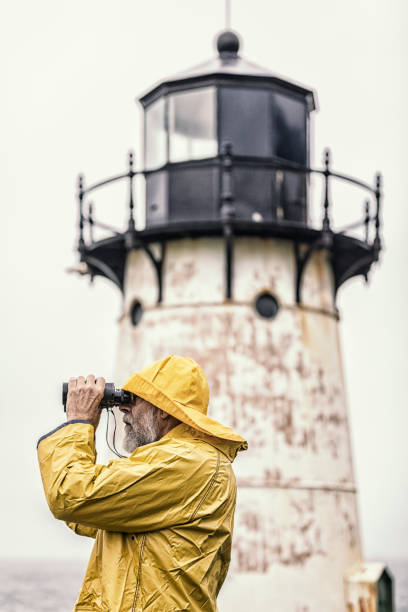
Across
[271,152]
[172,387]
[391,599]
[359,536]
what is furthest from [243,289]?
[172,387]

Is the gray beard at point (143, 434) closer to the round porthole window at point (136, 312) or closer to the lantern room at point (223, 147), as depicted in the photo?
the lantern room at point (223, 147)

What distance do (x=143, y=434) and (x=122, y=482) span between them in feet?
1.37

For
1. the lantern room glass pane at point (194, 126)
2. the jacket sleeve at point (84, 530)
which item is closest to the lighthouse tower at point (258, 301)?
the lantern room glass pane at point (194, 126)

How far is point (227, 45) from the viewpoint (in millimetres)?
15547

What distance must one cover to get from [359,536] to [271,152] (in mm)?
5233

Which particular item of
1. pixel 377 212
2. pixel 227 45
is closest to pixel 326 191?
pixel 377 212

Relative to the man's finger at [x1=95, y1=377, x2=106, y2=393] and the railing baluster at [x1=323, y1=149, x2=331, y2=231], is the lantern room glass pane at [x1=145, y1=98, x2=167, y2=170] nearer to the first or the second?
the railing baluster at [x1=323, y1=149, x2=331, y2=231]

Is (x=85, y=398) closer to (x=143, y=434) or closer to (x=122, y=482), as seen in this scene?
(x=143, y=434)

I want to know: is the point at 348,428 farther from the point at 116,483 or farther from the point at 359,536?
the point at 116,483

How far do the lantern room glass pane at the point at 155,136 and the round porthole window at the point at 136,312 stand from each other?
6.25 feet

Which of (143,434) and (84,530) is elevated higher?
(143,434)

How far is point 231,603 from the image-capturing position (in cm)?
1315

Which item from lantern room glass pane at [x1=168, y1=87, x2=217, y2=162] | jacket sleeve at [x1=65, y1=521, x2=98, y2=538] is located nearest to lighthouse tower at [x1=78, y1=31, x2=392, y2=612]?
lantern room glass pane at [x1=168, y1=87, x2=217, y2=162]

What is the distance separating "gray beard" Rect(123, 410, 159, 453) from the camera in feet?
14.6
